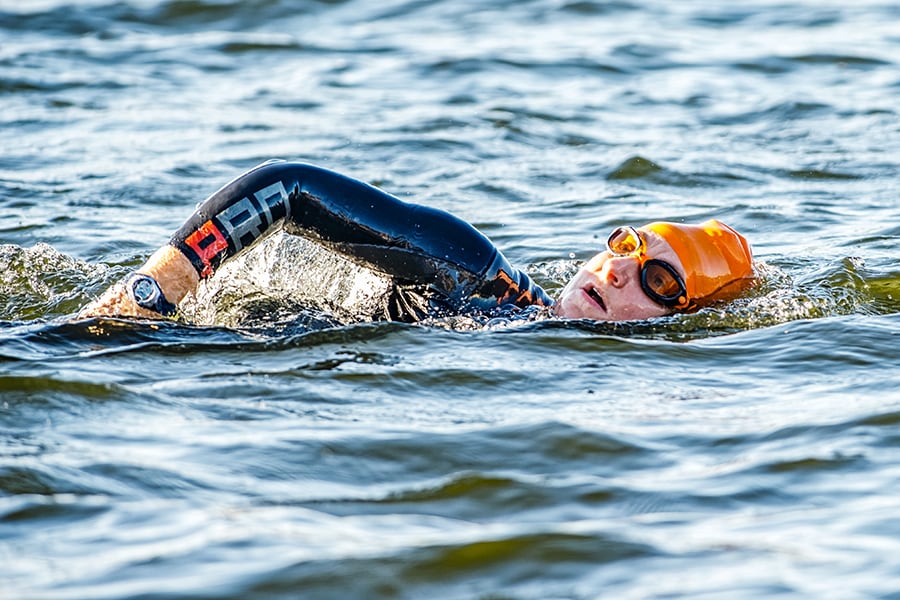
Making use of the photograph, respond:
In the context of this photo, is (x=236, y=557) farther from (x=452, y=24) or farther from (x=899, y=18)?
(x=899, y=18)

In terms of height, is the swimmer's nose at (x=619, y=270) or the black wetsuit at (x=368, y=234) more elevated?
the black wetsuit at (x=368, y=234)

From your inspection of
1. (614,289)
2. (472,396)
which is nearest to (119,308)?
(472,396)

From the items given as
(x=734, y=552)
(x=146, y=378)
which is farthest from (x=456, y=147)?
(x=734, y=552)

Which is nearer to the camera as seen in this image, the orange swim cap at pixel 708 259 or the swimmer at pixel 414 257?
the swimmer at pixel 414 257

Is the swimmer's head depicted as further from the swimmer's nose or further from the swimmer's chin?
the swimmer's chin

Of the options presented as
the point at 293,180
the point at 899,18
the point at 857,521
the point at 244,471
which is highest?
the point at 899,18

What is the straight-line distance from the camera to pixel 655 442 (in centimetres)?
408

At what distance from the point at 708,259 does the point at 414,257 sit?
1292 millimetres

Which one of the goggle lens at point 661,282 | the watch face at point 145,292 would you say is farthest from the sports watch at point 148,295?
the goggle lens at point 661,282

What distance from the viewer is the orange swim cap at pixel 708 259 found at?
558cm

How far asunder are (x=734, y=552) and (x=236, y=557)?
1.22 m

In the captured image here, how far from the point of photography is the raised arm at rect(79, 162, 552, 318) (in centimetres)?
505

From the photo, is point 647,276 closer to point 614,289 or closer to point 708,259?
point 614,289

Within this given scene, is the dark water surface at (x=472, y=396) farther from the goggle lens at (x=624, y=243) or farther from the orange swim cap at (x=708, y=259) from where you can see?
the goggle lens at (x=624, y=243)
